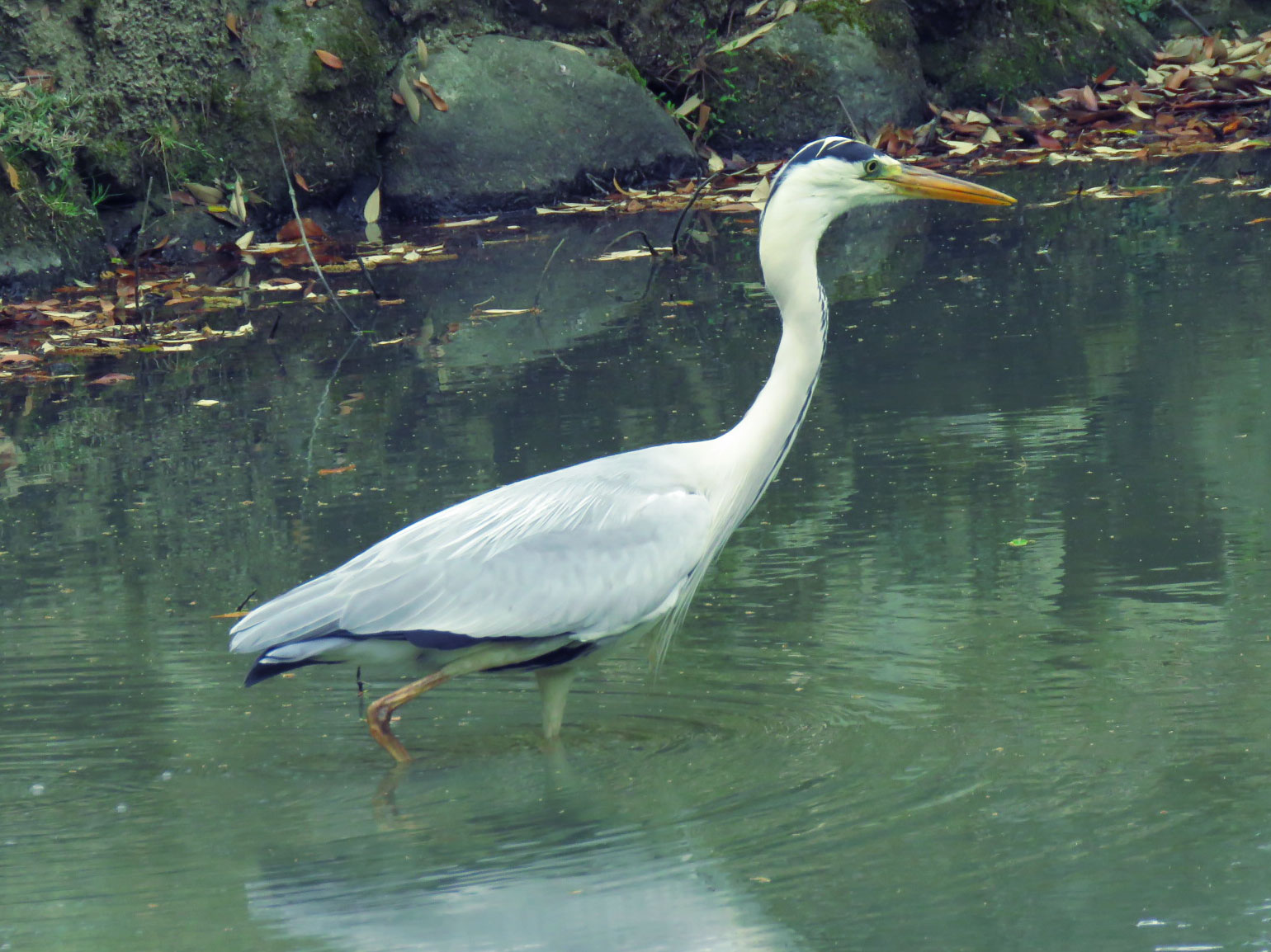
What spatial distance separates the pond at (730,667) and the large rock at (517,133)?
459 cm

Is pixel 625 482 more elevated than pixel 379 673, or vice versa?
pixel 625 482

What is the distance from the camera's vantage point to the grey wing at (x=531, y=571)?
4105 mm

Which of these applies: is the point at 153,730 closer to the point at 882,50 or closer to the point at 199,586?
the point at 199,586

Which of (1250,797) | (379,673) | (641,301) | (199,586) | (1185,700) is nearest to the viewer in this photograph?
(1250,797)

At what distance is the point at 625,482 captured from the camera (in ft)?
14.3

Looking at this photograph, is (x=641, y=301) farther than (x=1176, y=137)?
No

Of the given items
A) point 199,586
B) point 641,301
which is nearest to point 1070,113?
point 641,301

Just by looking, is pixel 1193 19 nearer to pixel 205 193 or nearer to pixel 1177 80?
pixel 1177 80

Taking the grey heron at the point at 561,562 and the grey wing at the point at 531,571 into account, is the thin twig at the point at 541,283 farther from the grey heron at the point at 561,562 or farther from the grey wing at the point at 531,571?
the grey wing at the point at 531,571

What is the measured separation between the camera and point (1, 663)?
15.8 ft

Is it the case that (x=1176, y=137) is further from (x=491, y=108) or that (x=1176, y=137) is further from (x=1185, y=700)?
(x=1185, y=700)

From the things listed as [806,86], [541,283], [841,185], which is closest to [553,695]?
[841,185]

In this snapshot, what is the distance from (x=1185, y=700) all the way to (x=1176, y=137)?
10.0 m

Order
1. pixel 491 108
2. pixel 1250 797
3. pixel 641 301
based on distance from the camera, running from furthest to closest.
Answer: pixel 491 108
pixel 641 301
pixel 1250 797
